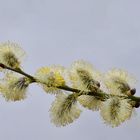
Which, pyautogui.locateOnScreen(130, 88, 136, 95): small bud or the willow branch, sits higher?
pyautogui.locateOnScreen(130, 88, 136, 95): small bud

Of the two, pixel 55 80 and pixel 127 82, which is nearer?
pixel 55 80

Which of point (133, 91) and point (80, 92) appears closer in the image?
point (80, 92)

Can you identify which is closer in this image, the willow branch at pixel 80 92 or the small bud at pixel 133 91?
the willow branch at pixel 80 92

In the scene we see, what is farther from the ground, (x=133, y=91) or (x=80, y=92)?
(x=133, y=91)

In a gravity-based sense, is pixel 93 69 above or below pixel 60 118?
above

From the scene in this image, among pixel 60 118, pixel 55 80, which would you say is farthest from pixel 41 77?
pixel 60 118

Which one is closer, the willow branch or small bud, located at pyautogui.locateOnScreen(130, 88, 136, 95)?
the willow branch

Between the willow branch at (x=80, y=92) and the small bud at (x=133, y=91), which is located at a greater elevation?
the small bud at (x=133, y=91)

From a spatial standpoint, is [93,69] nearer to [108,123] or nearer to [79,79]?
[79,79]
